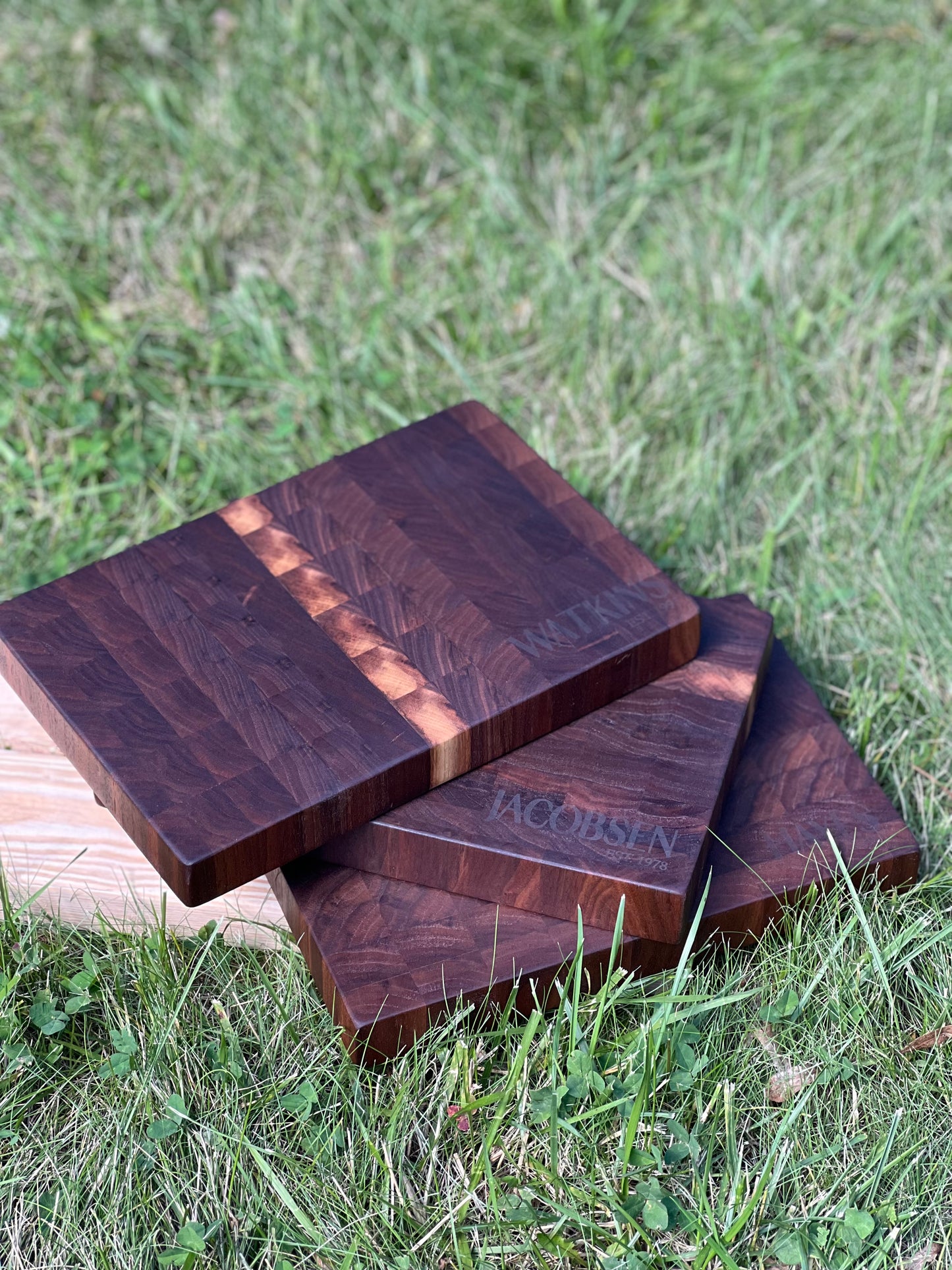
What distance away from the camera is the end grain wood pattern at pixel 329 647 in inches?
59.3

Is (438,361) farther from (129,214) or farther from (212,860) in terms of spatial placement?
(212,860)

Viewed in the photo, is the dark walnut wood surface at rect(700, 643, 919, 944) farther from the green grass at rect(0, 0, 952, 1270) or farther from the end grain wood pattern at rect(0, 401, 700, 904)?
the end grain wood pattern at rect(0, 401, 700, 904)

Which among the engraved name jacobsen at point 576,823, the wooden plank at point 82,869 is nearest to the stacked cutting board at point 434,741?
the engraved name jacobsen at point 576,823

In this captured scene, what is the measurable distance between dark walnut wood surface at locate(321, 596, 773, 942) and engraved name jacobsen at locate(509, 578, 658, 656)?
0.11m

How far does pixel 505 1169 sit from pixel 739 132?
2395 millimetres

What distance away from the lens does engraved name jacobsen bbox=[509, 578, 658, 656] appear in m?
1.67

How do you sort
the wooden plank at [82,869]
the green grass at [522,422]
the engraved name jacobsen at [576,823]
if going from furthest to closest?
the wooden plank at [82,869] → the engraved name jacobsen at [576,823] → the green grass at [522,422]

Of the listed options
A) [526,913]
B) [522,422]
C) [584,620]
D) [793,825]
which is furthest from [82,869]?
[522,422]

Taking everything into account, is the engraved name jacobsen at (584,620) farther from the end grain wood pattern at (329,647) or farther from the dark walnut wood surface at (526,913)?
the dark walnut wood surface at (526,913)

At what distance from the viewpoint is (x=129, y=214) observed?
2836mm

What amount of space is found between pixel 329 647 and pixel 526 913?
16.8 inches

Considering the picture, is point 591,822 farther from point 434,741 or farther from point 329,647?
point 329,647

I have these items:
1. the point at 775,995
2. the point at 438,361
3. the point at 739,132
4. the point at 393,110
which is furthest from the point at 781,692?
the point at 393,110

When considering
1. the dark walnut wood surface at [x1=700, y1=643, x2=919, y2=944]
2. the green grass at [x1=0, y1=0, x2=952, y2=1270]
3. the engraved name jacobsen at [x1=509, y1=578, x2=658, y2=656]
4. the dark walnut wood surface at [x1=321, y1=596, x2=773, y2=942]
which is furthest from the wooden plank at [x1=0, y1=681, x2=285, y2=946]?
the dark walnut wood surface at [x1=700, y1=643, x2=919, y2=944]
